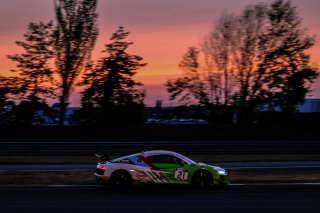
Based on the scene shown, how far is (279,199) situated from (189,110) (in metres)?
27.3

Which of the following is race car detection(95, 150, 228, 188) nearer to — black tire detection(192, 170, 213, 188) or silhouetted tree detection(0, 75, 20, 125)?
black tire detection(192, 170, 213, 188)

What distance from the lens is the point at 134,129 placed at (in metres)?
36.2

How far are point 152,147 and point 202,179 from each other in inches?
517

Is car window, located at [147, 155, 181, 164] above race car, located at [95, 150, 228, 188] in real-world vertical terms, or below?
above

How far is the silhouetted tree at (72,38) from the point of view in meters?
34.9

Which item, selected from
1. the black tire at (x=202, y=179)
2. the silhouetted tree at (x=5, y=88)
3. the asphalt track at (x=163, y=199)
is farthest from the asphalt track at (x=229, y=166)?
the silhouetted tree at (x=5, y=88)

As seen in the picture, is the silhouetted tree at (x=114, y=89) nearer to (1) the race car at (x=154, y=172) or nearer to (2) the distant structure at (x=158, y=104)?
(2) the distant structure at (x=158, y=104)

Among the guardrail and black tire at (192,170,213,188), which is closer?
black tire at (192,170,213,188)

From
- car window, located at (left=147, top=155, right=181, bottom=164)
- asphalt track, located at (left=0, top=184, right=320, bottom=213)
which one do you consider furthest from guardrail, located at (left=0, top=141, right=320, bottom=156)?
car window, located at (left=147, top=155, right=181, bottom=164)

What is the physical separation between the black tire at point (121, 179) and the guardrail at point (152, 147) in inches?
495

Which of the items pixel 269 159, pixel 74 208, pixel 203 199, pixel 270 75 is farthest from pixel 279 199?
pixel 270 75

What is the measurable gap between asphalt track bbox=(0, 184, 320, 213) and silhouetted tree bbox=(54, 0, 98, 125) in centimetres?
1890

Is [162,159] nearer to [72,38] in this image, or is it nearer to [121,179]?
[121,179]

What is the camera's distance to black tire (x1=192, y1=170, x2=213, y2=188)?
16391mm
